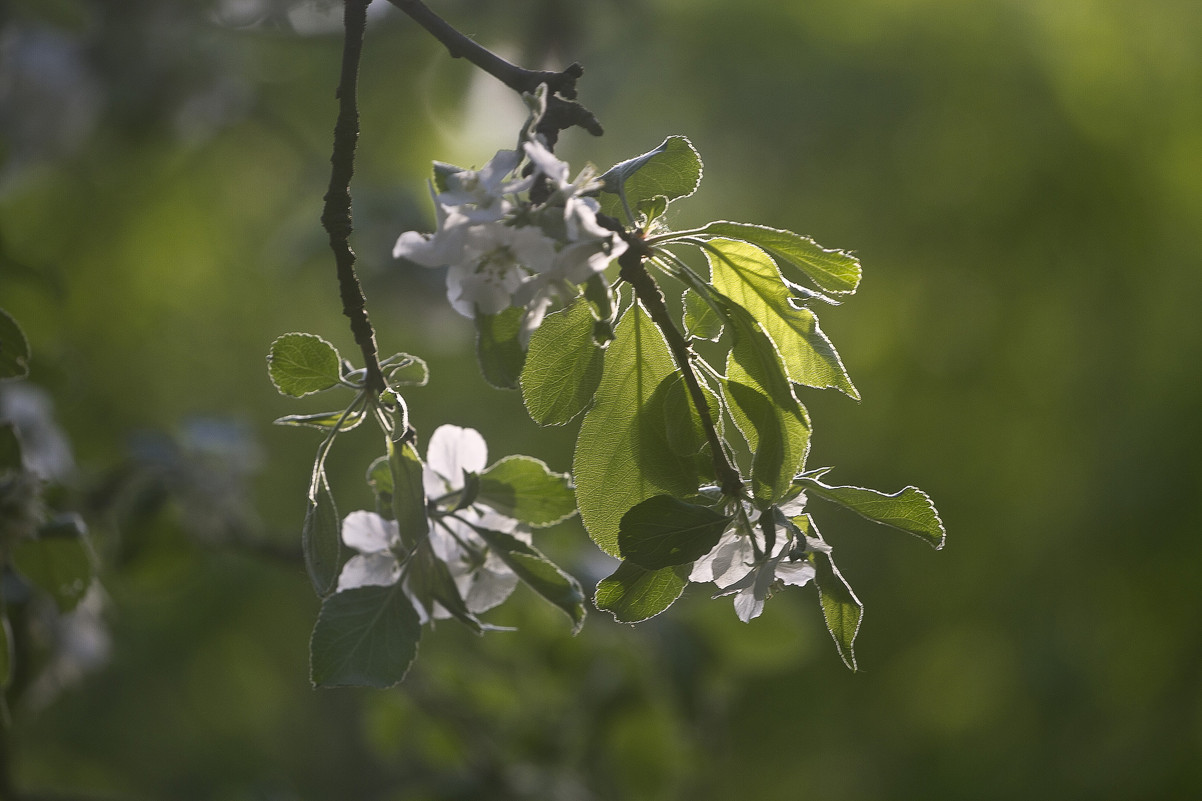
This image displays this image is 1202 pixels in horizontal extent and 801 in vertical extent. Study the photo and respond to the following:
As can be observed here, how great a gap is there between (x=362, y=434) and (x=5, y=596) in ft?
8.92

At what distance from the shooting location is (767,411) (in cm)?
37

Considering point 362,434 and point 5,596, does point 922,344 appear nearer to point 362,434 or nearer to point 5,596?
point 362,434

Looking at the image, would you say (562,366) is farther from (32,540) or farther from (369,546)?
(32,540)

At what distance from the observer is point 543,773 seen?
126cm

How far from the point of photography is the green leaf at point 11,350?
0.49 meters

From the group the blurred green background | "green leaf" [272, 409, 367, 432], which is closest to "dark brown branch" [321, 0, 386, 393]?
"green leaf" [272, 409, 367, 432]

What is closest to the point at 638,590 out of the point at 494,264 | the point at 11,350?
the point at 494,264

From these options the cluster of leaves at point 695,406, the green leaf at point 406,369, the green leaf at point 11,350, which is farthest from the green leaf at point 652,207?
the green leaf at point 11,350

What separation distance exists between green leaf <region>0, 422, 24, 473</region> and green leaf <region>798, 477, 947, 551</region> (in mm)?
486

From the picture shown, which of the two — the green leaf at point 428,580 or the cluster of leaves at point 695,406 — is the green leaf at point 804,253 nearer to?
the cluster of leaves at point 695,406

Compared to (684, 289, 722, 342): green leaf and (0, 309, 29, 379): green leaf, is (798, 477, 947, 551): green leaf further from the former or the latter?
(0, 309, 29, 379): green leaf

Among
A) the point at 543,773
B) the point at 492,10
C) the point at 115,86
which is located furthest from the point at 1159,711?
the point at 115,86

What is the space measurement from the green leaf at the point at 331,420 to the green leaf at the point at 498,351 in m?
0.06

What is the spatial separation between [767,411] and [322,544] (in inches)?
7.5
